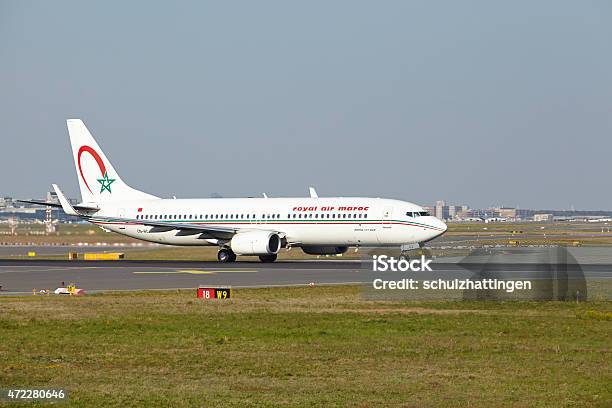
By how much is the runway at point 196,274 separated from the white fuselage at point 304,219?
2.49 meters

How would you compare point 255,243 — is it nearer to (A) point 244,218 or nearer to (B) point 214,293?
(A) point 244,218

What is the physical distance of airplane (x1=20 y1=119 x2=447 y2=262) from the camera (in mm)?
62531

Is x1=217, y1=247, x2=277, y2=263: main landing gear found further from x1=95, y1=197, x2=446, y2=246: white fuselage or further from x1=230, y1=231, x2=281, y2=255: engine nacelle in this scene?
x1=230, y1=231, x2=281, y2=255: engine nacelle

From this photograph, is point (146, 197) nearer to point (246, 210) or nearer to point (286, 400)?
point (246, 210)

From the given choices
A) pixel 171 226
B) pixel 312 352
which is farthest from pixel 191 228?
pixel 312 352

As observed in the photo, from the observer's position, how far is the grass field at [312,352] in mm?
17281

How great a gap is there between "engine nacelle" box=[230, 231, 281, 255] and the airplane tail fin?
12399mm

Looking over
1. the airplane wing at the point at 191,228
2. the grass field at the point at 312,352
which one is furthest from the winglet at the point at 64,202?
the grass field at the point at 312,352

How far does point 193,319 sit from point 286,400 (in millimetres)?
12501

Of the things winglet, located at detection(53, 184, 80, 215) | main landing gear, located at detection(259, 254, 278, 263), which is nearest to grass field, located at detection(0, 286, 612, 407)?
main landing gear, located at detection(259, 254, 278, 263)

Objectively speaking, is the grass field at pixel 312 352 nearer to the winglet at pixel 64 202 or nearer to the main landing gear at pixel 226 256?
the main landing gear at pixel 226 256

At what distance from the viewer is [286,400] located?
54.9 ft
